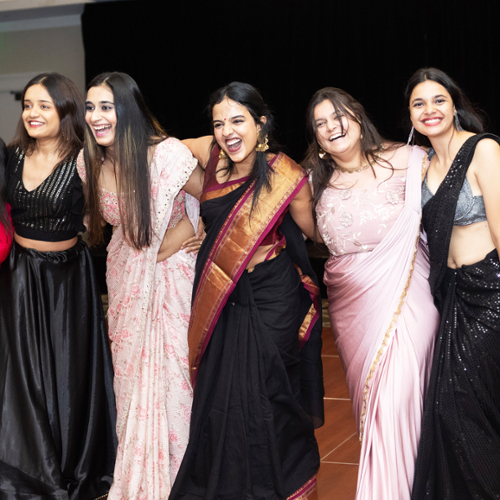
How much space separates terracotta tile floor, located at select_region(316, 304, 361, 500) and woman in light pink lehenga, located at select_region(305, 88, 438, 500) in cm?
53

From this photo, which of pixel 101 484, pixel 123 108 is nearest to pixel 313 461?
pixel 101 484

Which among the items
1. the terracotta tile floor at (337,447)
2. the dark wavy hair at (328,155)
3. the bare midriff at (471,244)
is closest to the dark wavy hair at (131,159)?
the dark wavy hair at (328,155)

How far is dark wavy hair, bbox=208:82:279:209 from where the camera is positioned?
2.44 metres

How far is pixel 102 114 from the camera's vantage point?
100 inches

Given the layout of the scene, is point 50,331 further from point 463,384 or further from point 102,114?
point 463,384

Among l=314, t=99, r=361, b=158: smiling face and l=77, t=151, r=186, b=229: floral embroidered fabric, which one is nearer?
l=314, t=99, r=361, b=158: smiling face

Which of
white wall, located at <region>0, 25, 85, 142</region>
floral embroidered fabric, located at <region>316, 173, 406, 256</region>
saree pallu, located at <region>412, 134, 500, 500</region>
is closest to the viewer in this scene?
saree pallu, located at <region>412, 134, 500, 500</region>

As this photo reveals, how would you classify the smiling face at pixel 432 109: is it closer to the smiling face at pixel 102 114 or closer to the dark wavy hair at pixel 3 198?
the smiling face at pixel 102 114

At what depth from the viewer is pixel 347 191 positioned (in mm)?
2479

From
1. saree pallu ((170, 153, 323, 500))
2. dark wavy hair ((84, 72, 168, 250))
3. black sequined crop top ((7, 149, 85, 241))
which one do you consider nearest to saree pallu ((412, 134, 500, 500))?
saree pallu ((170, 153, 323, 500))

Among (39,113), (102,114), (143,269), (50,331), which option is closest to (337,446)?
(143,269)

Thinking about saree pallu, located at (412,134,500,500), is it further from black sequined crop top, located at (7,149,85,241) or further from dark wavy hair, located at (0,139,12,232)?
dark wavy hair, located at (0,139,12,232)

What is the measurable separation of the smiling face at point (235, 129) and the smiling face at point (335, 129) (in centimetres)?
25

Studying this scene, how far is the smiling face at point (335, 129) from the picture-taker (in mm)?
2449
